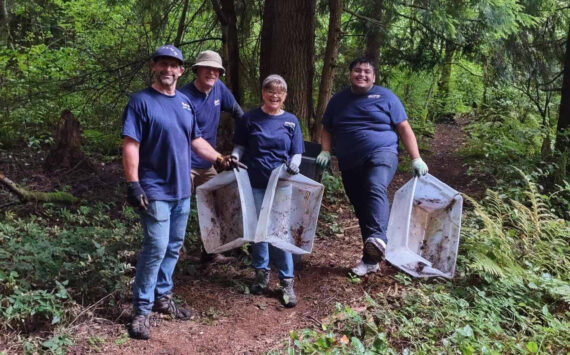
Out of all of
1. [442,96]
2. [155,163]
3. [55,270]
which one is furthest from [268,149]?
[442,96]

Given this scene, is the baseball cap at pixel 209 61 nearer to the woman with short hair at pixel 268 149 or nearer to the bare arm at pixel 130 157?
the woman with short hair at pixel 268 149

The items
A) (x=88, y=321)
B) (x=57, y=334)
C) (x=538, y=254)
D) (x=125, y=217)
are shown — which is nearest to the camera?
(x=57, y=334)

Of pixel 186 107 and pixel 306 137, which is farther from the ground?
pixel 186 107

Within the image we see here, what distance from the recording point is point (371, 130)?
4301mm

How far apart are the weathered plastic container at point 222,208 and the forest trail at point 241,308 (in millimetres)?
430

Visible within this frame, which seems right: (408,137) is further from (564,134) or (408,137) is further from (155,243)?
(564,134)

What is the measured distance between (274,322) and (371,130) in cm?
184

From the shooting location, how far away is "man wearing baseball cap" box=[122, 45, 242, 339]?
324 centimetres

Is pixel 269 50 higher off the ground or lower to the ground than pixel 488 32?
lower

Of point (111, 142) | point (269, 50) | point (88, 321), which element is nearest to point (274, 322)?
point (88, 321)

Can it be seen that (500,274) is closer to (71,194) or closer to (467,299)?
(467,299)

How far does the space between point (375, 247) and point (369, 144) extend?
2.96ft

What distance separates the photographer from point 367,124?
4305 millimetres

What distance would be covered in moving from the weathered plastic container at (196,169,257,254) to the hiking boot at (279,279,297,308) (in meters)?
Answer: 0.51
